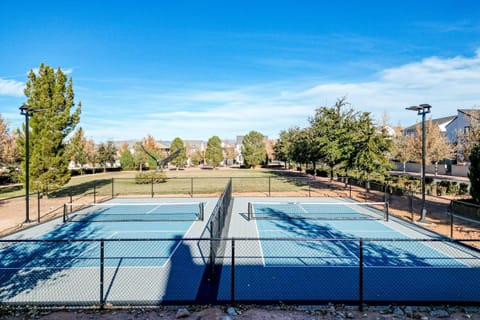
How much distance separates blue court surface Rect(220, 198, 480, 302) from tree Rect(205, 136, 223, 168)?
5533cm

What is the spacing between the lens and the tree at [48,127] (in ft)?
68.4

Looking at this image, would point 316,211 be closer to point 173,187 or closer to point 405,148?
point 173,187

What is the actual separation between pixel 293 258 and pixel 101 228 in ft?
29.2

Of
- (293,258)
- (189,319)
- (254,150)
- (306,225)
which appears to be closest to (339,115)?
(306,225)

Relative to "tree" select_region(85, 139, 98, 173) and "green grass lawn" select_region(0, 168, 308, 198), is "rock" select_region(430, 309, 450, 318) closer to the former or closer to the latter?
"green grass lawn" select_region(0, 168, 308, 198)

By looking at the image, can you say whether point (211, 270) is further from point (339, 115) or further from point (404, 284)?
point (339, 115)

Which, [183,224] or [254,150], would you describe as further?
[254,150]

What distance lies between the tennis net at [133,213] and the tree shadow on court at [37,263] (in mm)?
3308

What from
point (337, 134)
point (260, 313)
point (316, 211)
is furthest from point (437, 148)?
point (260, 313)

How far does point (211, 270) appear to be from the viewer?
7457 mm

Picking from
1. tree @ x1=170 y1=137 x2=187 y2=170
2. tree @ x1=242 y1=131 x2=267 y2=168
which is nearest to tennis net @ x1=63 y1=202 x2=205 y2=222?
tree @ x1=170 y1=137 x2=187 y2=170

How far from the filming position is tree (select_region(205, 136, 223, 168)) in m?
68.6

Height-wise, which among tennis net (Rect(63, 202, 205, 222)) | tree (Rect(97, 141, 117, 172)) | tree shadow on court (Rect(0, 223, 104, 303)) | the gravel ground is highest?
tree (Rect(97, 141, 117, 172))

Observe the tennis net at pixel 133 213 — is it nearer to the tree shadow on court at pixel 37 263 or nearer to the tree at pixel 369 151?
the tree shadow on court at pixel 37 263
